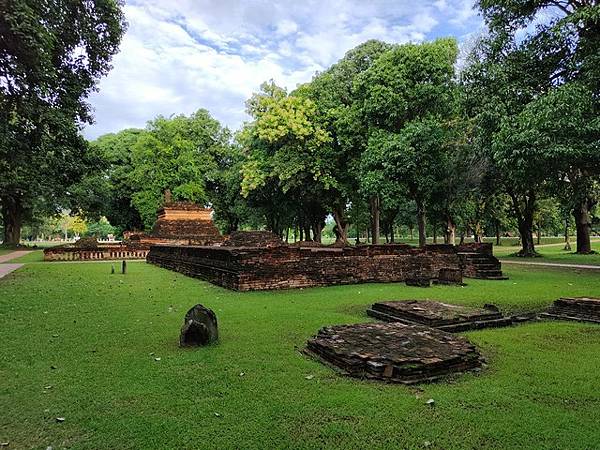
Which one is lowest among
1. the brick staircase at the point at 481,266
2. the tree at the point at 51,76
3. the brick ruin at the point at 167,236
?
the brick staircase at the point at 481,266

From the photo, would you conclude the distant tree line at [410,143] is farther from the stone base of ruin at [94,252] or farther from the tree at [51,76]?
the stone base of ruin at [94,252]

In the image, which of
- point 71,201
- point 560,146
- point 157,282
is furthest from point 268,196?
point 560,146

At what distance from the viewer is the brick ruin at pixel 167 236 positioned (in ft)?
75.7

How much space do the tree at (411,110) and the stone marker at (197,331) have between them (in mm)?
15506

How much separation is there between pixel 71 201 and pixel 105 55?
25.3 metres

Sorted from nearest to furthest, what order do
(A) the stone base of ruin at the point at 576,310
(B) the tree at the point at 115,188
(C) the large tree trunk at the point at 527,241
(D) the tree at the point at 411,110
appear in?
(A) the stone base of ruin at the point at 576,310, (D) the tree at the point at 411,110, (C) the large tree trunk at the point at 527,241, (B) the tree at the point at 115,188

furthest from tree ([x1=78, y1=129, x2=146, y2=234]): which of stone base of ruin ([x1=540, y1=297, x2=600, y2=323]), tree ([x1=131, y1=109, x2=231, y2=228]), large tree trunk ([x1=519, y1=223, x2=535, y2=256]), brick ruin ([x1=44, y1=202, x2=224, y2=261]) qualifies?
stone base of ruin ([x1=540, y1=297, x2=600, y2=323])

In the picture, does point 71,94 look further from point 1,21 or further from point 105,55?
point 1,21

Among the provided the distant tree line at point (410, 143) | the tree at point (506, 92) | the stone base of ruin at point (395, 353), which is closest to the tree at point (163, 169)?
the distant tree line at point (410, 143)

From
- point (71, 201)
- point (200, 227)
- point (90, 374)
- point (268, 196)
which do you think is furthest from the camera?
point (71, 201)

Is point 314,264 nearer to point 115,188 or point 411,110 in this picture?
point 411,110

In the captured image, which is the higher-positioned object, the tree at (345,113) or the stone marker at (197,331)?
the tree at (345,113)

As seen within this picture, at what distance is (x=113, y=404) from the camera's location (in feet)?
12.1

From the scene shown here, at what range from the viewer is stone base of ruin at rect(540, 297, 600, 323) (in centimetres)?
716
